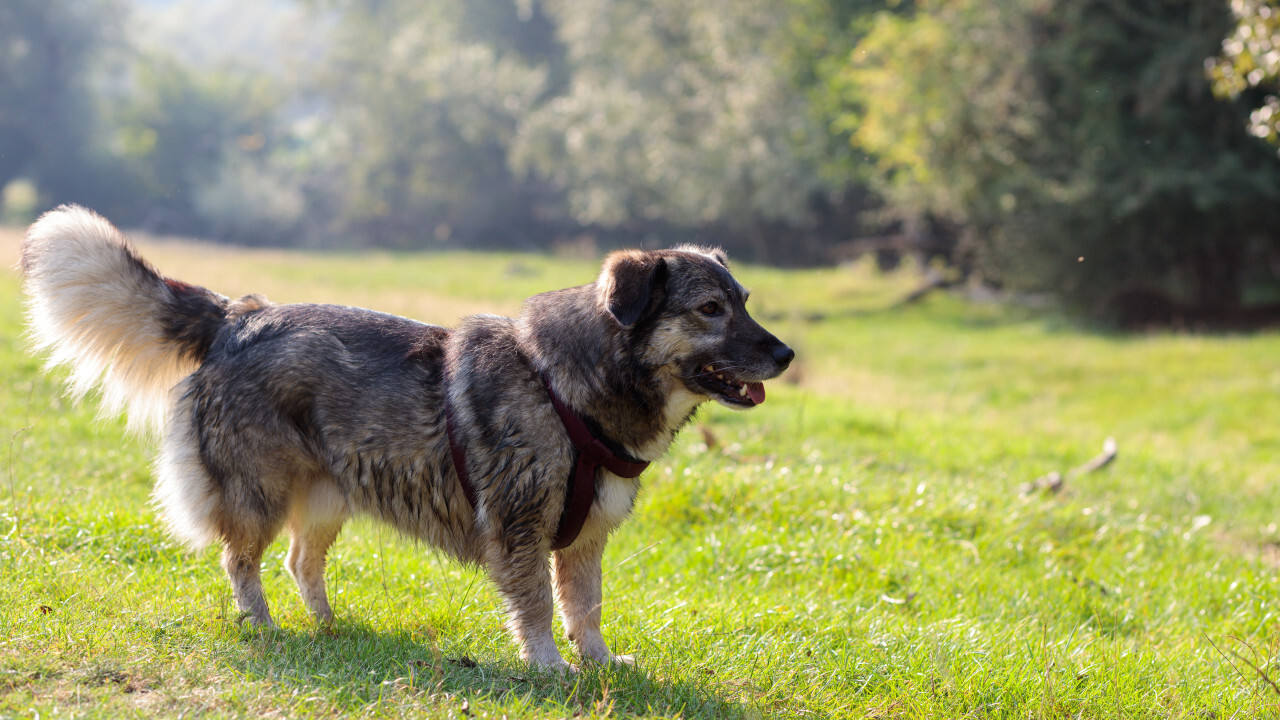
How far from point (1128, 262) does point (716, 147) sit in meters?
14.5

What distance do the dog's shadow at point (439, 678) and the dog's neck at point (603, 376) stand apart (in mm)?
1037

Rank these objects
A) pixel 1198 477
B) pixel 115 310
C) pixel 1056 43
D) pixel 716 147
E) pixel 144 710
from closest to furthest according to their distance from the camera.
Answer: pixel 144 710, pixel 115 310, pixel 1198 477, pixel 1056 43, pixel 716 147

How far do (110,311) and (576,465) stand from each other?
96.7 inches

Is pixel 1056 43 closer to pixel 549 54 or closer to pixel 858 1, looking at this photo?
pixel 858 1

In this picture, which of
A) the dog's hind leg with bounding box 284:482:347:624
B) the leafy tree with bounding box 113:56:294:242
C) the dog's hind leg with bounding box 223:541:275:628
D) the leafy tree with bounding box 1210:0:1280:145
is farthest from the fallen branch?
the leafy tree with bounding box 113:56:294:242

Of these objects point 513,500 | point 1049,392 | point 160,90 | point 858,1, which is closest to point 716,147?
point 858,1

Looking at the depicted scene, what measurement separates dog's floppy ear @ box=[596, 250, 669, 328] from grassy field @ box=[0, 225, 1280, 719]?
1.60 metres

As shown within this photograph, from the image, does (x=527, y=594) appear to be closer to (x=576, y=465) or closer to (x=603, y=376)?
(x=576, y=465)

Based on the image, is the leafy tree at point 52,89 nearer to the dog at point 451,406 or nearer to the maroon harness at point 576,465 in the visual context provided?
the dog at point 451,406

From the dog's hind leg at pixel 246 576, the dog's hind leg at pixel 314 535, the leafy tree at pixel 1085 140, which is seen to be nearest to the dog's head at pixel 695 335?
the dog's hind leg at pixel 314 535

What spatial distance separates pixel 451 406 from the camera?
444 cm

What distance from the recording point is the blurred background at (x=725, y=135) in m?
20.2

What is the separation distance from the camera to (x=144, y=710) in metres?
3.50

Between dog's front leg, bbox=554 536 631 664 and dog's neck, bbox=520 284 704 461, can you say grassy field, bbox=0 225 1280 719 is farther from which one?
dog's neck, bbox=520 284 704 461
